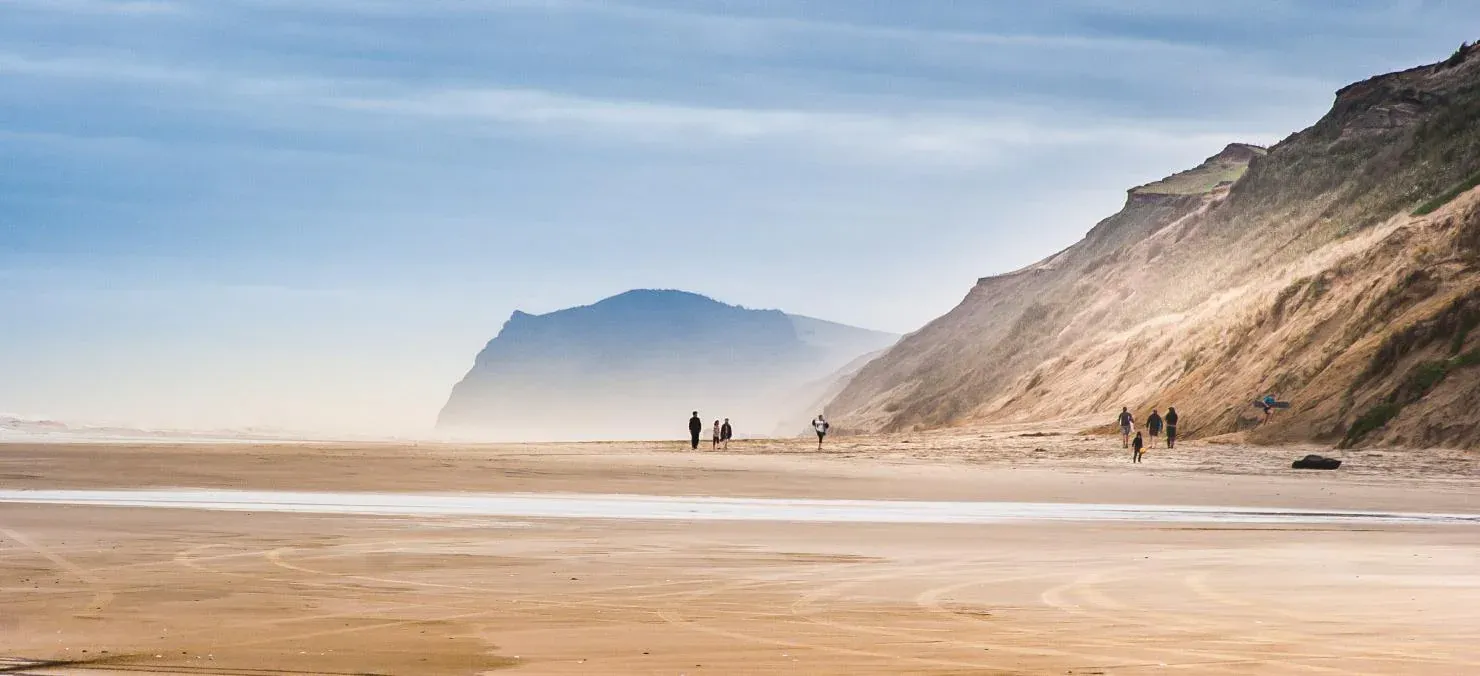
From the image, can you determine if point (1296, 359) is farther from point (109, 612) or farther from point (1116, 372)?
point (109, 612)

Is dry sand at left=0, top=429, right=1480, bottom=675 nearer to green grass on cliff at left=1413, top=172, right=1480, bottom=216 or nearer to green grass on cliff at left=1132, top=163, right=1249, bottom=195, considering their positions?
green grass on cliff at left=1413, top=172, right=1480, bottom=216

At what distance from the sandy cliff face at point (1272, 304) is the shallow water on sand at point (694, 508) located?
2717 cm

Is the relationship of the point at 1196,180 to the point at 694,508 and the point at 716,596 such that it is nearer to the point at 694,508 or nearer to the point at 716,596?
the point at 694,508

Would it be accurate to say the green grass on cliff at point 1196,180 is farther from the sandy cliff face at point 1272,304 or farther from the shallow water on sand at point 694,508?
the shallow water on sand at point 694,508

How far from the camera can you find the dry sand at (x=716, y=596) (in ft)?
32.6

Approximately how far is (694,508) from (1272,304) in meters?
54.5

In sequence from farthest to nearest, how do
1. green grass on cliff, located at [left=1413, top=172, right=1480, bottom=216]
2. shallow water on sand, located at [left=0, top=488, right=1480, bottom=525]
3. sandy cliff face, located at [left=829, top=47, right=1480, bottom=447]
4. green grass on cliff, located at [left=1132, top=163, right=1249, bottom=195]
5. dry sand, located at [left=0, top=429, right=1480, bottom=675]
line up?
green grass on cliff, located at [left=1132, top=163, right=1249, bottom=195] < green grass on cliff, located at [left=1413, top=172, right=1480, bottom=216] < sandy cliff face, located at [left=829, top=47, right=1480, bottom=447] < shallow water on sand, located at [left=0, top=488, right=1480, bottom=525] < dry sand, located at [left=0, top=429, right=1480, bottom=675]

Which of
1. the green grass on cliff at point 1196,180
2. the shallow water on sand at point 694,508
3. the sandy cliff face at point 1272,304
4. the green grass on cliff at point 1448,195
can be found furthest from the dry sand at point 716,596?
the green grass on cliff at point 1196,180

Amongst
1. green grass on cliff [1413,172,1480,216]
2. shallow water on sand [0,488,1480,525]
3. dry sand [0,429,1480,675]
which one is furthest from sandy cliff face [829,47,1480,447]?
dry sand [0,429,1480,675]

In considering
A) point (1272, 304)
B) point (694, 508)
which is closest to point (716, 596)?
point (694, 508)

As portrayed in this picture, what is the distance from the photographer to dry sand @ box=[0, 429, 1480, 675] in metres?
9.95

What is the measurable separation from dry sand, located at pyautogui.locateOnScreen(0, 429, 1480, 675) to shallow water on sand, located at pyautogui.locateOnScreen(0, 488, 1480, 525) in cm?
130

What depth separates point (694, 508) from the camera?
2675 cm

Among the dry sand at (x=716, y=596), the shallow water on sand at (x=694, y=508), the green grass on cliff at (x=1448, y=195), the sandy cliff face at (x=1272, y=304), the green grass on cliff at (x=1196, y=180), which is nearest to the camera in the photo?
the dry sand at (x=716, y=596)
